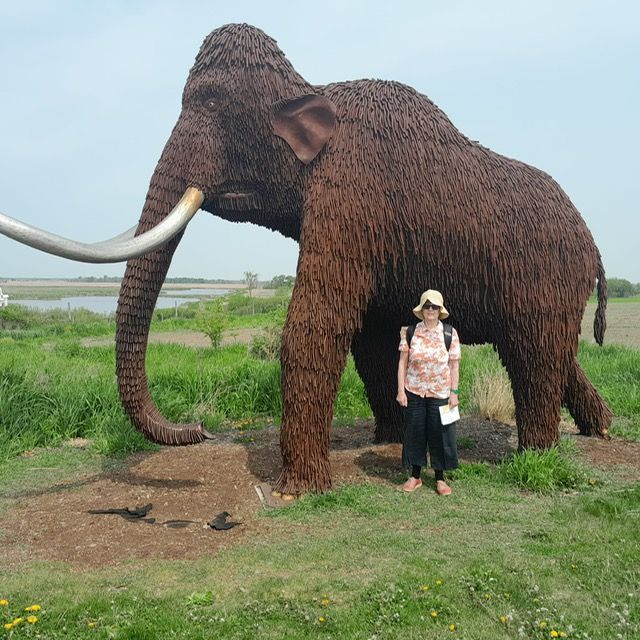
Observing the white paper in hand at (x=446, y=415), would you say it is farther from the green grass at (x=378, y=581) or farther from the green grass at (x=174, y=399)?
the green grass at (x=174, y=399)

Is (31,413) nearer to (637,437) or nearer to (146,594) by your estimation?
(146,594)

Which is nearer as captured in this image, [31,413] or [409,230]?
[409,230]

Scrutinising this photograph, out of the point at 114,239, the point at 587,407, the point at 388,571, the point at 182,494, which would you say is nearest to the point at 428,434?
the point at 388,571

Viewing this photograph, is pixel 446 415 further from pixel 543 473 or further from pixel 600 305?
pixel 600 305

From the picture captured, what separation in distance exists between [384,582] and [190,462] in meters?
2.64

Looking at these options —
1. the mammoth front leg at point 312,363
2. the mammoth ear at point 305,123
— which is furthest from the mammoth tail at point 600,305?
the mammoth ear at point 305,123

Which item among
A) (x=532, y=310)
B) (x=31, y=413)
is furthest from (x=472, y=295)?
(x=31, y=413)

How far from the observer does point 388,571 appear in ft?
10.0

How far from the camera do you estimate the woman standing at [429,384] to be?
4133 millimetres

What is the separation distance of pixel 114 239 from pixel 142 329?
0.66 metres

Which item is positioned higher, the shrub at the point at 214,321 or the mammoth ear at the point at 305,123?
the mammoth ear at the point at 305,123

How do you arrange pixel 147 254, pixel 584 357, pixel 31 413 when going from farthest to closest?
pixel 584 357 → pixel 31 413 → pixel 147 254

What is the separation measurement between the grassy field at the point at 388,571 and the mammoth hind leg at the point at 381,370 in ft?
3.08

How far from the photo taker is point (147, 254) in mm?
4121
